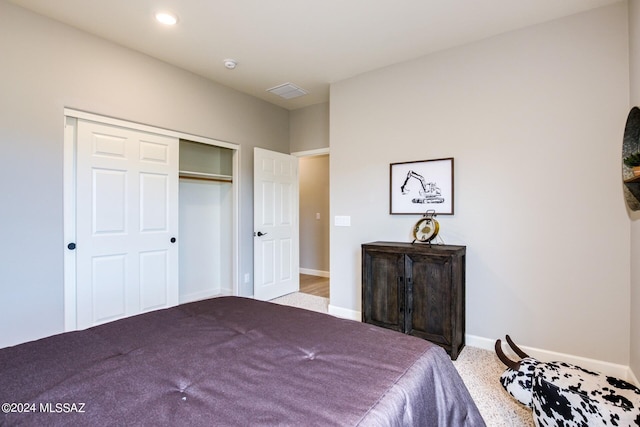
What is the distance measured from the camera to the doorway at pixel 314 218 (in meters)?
5.88

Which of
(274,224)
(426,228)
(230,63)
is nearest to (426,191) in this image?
(426,228)

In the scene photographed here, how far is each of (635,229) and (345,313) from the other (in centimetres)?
256

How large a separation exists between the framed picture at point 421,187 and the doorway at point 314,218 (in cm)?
279

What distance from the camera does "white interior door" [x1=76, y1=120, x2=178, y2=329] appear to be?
2.68 meters

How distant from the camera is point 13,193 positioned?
7.48 feet

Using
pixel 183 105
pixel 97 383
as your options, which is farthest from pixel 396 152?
pixel 97 383

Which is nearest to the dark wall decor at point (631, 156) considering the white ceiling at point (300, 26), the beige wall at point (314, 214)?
the white ceiling at point (300, 26)

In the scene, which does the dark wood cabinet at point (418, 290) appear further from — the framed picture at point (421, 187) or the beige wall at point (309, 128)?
the beige wall at point (309, 128)

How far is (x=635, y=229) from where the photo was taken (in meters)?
2.08

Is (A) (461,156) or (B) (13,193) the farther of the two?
(A) (461,156)

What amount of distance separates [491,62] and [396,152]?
111cm

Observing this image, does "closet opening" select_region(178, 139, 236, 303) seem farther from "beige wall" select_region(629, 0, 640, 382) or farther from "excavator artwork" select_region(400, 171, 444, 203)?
"beige wall" select_region(629, 0, 640, 382)

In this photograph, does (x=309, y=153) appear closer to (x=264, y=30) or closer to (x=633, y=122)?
(x=264, y=30)

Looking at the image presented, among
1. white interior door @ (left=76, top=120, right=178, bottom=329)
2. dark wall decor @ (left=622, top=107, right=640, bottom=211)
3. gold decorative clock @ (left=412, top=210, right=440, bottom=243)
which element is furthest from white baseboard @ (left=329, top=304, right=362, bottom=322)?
dark wall decor @ (left=622, top=107, right=640, bottom=211)
